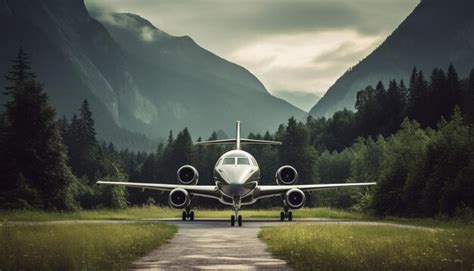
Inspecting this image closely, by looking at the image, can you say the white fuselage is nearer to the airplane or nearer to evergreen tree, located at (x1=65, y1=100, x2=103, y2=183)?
the airplane

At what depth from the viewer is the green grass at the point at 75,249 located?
16.9 m

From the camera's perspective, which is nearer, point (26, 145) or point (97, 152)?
point (26, 145)


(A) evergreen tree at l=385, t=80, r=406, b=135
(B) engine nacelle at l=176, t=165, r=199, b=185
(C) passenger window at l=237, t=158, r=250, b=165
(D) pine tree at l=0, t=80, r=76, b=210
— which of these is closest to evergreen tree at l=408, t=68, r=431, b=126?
(A) evergreen tree at l=385, t=80, r=406, b=135

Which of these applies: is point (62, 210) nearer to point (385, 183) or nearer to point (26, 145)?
point (26, 145)

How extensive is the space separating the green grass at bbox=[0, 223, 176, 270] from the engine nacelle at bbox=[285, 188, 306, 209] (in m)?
20.1

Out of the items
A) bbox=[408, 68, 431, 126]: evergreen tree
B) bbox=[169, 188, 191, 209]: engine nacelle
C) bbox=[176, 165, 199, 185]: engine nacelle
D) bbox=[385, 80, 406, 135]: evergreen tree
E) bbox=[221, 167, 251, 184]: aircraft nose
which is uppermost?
bbox=[385, 80, 406, 135]: evergreen tree

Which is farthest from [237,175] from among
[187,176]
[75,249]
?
[75,249]

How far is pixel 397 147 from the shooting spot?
52.0 metres

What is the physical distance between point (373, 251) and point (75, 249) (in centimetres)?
823

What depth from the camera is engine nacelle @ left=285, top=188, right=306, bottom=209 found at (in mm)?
46125

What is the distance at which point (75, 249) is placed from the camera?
19797 millimetres

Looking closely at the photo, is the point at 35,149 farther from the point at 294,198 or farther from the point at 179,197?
the point at 294,198

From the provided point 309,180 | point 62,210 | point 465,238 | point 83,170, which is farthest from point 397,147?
point 83,170

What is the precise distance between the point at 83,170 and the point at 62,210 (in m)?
102
